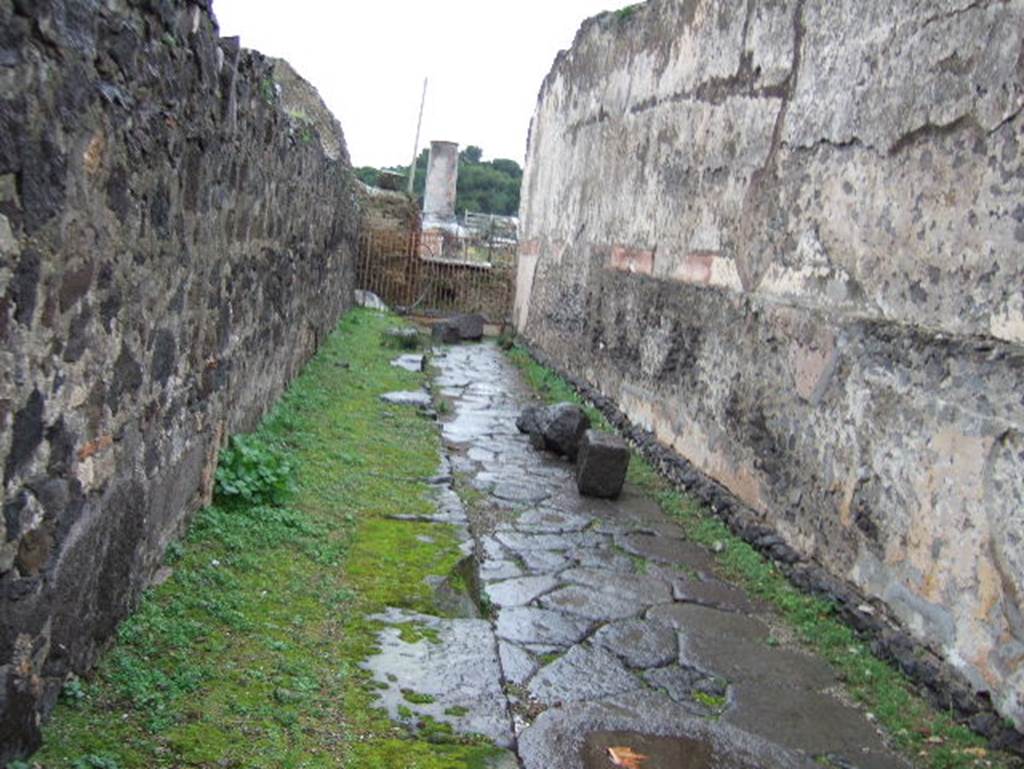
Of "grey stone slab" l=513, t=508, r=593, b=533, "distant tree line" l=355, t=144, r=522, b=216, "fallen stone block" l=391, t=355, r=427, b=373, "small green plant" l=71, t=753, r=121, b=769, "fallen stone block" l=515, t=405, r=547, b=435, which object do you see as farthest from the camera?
"distant tree line" l=355, t=144, r=522, b=216

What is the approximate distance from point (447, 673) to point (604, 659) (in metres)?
0.70

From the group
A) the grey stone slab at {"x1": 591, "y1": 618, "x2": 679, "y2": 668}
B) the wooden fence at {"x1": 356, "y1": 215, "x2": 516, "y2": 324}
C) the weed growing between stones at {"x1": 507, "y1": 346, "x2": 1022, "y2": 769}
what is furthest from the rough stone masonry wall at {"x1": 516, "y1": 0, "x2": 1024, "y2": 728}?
the wooden fence at {"x1": 356, "y1": 215, "x2": 516, "y2": 324}

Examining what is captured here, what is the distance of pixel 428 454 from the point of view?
5352mm

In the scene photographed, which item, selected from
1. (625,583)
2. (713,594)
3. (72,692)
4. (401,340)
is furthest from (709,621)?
(401,340)

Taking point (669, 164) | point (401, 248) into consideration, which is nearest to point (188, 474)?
point (669, 164)

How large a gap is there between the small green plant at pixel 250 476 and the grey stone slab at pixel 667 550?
1524 millimetres

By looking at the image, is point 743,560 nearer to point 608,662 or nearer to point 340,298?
point 608,662

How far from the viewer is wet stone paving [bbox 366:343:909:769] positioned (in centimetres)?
256

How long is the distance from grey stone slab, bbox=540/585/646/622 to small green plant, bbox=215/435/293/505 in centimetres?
114

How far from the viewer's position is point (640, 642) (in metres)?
3.32

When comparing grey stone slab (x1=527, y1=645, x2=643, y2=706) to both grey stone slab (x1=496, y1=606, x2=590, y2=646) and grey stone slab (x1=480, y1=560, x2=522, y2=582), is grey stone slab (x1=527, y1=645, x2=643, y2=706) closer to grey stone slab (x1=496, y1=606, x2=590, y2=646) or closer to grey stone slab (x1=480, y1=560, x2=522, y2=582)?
grey stone slab (x1=496, y1=606, x2=590, y2=646)

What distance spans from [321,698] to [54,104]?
4.78 feet

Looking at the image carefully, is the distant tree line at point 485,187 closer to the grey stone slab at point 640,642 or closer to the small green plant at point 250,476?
the small green plant at point 250,476

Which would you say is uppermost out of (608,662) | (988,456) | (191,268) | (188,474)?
(191,268)
